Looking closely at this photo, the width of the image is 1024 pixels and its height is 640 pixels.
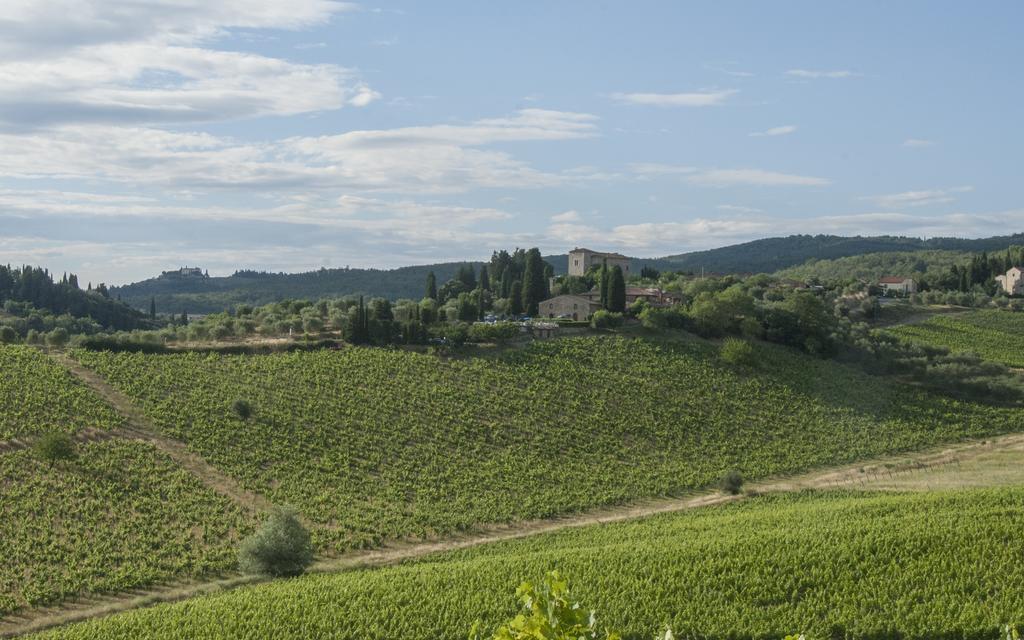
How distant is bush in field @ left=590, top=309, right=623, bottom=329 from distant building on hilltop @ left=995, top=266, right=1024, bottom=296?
70905 mm

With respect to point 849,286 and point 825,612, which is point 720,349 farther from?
Result: point 849,286

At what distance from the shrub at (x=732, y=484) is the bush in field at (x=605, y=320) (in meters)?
26.8

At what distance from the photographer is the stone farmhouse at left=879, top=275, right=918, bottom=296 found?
11745cm

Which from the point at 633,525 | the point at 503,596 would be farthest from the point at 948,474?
the point at 503,596

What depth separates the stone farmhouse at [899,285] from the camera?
11745 cm

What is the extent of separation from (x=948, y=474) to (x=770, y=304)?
3303 cm

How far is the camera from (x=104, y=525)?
3747 cm

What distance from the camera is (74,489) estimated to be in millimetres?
40062

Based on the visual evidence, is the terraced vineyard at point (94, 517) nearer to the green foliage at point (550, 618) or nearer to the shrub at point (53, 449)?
the shrub at point (53, 449)

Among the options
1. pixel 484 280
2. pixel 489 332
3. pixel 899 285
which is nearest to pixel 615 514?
pixel 489 332

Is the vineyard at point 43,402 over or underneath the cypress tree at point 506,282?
underneath

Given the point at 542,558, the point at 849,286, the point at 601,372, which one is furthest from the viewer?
the point at 849,286

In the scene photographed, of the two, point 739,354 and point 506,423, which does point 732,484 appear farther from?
point 739,354

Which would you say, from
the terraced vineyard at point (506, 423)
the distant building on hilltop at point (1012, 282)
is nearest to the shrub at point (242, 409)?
the terraced vineyard at point (506, 423)
